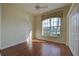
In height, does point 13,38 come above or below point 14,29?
below

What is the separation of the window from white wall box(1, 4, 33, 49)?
3.43ft

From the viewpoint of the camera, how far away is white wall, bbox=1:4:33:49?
4.43 metres

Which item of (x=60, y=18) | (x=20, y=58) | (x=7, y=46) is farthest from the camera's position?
(x=60, y=18)

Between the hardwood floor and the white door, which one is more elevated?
the white door

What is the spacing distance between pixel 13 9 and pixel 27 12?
4.96ft

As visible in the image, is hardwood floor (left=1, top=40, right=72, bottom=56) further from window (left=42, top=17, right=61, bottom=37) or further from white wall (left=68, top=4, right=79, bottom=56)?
window (left=42, top=17, right=61, bottom=37)

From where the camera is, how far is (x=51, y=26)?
6.82 meters

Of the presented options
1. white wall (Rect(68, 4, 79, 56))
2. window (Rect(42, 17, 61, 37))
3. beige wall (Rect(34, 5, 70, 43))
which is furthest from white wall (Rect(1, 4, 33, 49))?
white wall (Rect(68, 4, 79, 56))

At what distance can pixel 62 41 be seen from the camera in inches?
231

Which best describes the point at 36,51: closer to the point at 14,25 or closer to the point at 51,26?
the point at 14,25

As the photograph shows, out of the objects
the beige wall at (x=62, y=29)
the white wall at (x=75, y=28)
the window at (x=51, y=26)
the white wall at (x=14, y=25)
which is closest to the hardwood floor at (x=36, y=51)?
the white wall at (x=14, y=25)

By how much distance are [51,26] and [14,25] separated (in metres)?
2.61

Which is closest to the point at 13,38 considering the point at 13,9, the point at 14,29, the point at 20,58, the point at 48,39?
the point at 14,29

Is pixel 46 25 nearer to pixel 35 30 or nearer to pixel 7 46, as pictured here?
pixel 35 30
